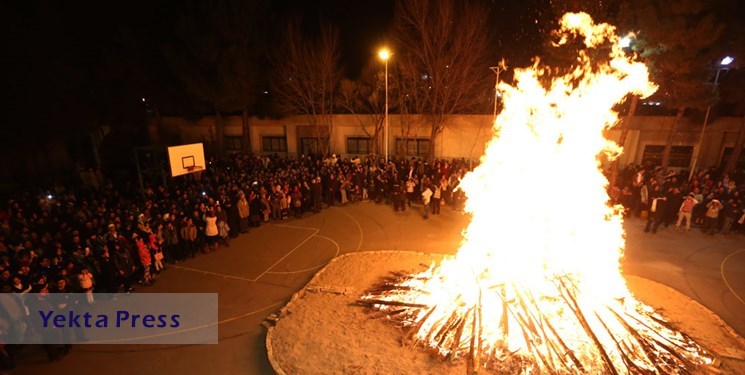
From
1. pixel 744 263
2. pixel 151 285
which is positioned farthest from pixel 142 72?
pixel 744 263

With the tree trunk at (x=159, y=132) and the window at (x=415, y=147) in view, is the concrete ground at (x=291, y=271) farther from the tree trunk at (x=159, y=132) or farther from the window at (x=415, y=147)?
the tree trunk at (x=159, y=132)

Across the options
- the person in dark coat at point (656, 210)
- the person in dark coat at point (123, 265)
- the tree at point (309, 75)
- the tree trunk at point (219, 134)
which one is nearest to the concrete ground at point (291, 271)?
the person in dark coat at point (656, 210)

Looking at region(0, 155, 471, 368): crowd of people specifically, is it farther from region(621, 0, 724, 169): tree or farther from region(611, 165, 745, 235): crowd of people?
region(621, 0, 724, 169): tree

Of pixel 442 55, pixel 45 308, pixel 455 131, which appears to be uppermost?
pixel 442 55

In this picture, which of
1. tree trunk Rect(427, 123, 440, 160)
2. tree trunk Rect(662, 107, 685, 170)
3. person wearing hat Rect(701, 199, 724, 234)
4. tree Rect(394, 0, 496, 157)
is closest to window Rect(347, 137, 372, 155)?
tree Rect(394, 0, 496, 157)

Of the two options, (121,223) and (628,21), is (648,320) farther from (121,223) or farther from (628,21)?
(121,223)

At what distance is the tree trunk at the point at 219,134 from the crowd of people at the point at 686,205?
102ft

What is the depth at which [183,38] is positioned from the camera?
1146 inches

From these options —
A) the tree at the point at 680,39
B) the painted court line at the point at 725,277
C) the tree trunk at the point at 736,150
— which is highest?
the tree at the point at 680,39

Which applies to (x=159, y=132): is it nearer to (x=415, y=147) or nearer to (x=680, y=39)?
(x=415, y=147)

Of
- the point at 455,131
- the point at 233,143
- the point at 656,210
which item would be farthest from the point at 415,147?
the point at 233,143

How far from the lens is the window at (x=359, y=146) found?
32062 mm

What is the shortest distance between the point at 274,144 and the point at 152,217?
2203 cm

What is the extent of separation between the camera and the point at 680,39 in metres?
17.5
